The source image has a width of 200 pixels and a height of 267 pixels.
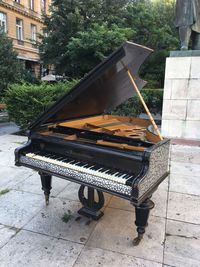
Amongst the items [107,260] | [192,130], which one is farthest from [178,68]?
[107,260]

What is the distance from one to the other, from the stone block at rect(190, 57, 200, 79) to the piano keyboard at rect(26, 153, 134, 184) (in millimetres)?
5269

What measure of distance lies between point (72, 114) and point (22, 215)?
1.45 metres

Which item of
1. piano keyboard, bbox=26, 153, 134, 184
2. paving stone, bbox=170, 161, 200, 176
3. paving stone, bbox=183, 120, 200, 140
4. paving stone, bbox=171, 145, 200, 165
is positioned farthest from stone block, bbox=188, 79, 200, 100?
piano keyboard, bbox=26, 153, 134, 184

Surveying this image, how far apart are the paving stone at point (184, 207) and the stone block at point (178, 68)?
4.10 m

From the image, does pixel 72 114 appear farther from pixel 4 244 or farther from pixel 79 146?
pixel 4 244

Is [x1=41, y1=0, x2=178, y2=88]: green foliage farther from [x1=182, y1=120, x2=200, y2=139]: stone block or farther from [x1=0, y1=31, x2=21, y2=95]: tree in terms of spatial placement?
[x1=182, y1=120, x2=200, y2=139]: stone block

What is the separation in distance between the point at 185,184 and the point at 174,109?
3367mm

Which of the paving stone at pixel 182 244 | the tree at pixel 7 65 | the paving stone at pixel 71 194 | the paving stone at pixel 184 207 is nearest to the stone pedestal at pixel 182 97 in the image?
the paving stone at pixel 184 207

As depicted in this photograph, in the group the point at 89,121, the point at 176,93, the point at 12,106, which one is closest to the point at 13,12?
the point at 12,106

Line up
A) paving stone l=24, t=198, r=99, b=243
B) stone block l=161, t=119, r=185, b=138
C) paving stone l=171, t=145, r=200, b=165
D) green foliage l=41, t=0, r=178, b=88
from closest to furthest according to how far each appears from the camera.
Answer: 1. paving stone l=24, t=198, r=99, b=243
2. paving stone l=171, t=145, r=200, b=165
3. stone block l=161, t=119, r=185, b=138
4. green foliage l=41, t=0, r=178, b=88

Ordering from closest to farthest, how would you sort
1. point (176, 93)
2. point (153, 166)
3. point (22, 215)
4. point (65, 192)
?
point (153, 166), point (22, 215), point (65, 192), point (176, 93)

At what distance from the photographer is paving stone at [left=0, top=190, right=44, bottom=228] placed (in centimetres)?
289

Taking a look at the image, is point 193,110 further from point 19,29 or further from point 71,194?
point 19,29

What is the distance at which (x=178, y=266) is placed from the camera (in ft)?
7.28
